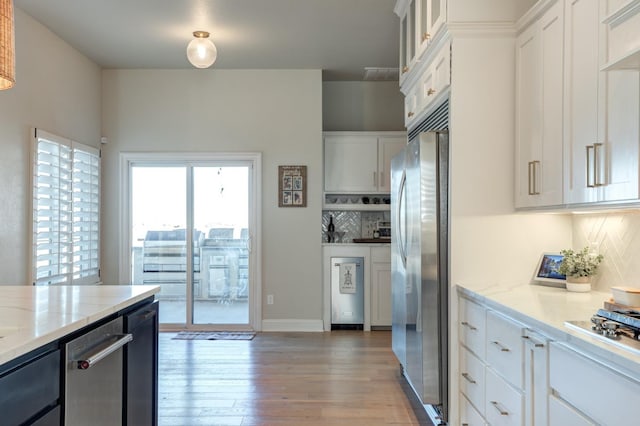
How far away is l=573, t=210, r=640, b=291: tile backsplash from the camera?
210cm

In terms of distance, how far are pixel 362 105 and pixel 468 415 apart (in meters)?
4.16

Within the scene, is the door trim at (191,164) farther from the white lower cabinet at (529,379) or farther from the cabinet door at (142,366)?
the white lower cabinet at (529,379)

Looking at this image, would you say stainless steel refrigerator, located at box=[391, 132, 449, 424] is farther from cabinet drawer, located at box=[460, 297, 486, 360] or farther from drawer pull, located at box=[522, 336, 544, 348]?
drawer pull, located at box=[522, 336, 544, 348]

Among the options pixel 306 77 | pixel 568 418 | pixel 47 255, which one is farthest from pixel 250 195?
pixel 568 418

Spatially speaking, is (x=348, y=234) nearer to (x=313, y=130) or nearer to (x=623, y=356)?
(x=313, y=130)

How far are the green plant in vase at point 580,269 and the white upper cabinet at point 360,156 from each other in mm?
3161

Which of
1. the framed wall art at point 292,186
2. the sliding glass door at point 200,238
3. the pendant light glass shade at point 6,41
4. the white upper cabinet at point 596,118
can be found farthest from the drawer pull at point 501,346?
the sliding glass door at point 200,238

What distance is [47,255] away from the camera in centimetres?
407

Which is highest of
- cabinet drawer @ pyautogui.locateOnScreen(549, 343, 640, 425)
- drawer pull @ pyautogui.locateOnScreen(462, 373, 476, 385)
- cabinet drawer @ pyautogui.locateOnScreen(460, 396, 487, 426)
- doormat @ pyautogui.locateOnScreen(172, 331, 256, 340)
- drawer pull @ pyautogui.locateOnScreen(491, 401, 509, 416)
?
cabinet drawer @ pyautogui.locateOnScreen(549, 343, 640, 425)

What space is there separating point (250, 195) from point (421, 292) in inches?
120

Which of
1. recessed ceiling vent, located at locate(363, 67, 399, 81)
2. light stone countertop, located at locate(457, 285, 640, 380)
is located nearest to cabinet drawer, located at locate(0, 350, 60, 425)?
light stone countertop, located at locate(457, 285, 640, 380)

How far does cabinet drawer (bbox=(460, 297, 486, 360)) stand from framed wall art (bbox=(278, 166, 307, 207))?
9.84 feet

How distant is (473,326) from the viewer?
2307 millimetres

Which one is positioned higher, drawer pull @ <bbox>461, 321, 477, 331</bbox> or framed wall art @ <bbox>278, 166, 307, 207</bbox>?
framed wall art @ <bbox>278, 166, 307, 207</bbox>
